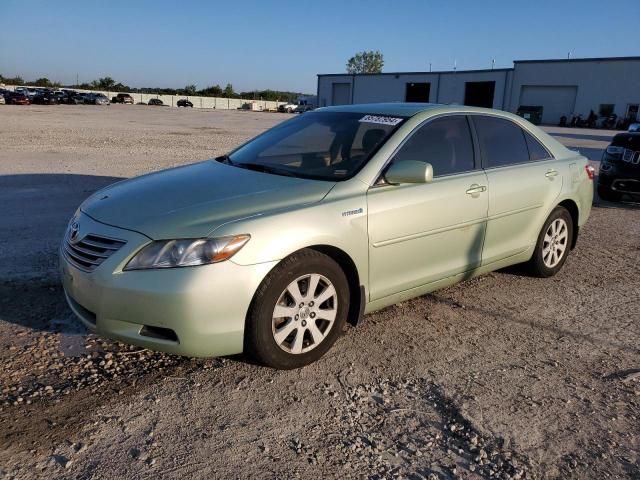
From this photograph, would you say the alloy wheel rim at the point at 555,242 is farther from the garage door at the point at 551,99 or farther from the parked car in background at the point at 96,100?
the parked car in background at the point at 96,100

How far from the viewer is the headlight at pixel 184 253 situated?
9.78 ft

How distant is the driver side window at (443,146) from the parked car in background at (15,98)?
184 ft

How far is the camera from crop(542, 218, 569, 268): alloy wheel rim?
5.20 metres

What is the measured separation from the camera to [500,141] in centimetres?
477

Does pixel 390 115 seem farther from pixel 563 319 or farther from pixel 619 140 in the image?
pixel 619 140

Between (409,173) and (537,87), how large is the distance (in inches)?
2184

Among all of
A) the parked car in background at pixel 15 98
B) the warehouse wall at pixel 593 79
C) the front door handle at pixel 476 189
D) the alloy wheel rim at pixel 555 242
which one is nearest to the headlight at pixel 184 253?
the front door handle at pixel 476 189

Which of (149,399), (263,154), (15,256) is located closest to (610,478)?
(149,399)

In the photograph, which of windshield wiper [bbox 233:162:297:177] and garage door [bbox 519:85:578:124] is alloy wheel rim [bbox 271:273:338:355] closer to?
windshield wiper [bbox 233:162:297:177]

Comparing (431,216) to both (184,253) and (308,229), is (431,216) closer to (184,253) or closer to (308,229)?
(308,229)

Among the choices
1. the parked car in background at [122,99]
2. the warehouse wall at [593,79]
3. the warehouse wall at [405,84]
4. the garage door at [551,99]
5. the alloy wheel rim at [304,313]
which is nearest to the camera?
the alloy wheel rim at [304,313]

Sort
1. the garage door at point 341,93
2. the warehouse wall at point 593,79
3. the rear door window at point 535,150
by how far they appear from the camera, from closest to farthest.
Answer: the rear door window at point 535,150 → the warehouse wall at point 593,79 → the garage door at point 341,93

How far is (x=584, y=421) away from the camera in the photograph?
2.96m

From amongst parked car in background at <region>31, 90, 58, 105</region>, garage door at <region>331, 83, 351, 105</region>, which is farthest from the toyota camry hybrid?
garage door at <region>331, 83, 351, 105</region>
